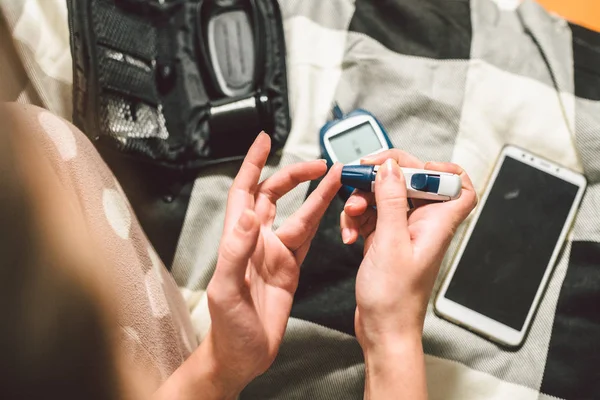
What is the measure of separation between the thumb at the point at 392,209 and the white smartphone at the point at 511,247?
208 millimetres

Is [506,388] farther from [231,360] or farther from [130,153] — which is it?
[130,153]

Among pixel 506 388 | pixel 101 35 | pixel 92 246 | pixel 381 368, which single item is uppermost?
pixel 101 35

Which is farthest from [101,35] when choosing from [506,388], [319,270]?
[506,388]

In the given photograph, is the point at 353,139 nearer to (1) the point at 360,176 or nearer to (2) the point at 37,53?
(1) the point at 360,176

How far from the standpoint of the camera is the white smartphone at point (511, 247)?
0.63 meters

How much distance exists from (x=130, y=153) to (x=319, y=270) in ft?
0.88

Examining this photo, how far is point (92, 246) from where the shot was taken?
475mm

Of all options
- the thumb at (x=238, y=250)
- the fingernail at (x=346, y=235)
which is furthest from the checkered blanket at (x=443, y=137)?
the thumb at (x=238, y=250)

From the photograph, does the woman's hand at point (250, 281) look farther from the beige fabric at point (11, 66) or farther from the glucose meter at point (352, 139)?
the beige fabric at point (11, 66)

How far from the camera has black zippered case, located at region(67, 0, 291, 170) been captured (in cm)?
63

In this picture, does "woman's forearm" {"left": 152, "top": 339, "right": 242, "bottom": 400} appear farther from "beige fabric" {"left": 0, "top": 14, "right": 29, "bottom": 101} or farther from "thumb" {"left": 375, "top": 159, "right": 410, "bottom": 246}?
"beige fabric" {"left": 0, "top": 14, "right": 29, "bottom": 101}

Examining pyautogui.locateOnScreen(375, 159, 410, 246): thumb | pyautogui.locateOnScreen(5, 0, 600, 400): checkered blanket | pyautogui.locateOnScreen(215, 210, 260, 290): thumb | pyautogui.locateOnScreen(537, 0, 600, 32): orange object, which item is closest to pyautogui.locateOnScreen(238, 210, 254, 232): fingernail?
pyautogui.locateOnScreen(215, 210, 260, 290): thumb

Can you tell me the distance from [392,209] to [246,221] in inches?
5.5

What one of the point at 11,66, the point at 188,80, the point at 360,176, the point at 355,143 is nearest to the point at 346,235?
the point at 360,176
